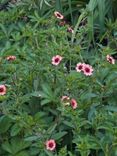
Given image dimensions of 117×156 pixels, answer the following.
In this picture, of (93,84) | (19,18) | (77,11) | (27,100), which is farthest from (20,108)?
(77,11)

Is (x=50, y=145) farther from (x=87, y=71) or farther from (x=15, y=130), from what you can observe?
(x=87, y=71)

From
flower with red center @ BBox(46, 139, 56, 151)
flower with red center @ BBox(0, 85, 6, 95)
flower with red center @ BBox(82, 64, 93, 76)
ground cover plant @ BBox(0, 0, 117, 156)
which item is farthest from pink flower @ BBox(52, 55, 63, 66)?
flower with red center @ BBox(46, 139, 56, 151)

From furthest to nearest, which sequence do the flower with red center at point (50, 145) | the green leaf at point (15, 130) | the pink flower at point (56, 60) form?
1. the pink flower at point (56, 60)
2. the green leaf at point (15, 130)
3. the flower with red center at point (50, 145)

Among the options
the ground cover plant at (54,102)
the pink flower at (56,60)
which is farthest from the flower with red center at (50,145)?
the pink flower at (56,60)

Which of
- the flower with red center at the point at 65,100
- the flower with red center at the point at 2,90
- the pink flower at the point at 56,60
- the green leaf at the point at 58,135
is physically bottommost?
the green leaf at the point at 58,135

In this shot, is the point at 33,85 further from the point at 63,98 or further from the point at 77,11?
the point at 77,11

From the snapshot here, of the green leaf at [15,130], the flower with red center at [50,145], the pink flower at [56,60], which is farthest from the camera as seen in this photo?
the pink flower at [56,60]

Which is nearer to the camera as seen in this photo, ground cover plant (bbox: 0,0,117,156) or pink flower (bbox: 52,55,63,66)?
ground cover plant (bbox: 0,0,117,156)

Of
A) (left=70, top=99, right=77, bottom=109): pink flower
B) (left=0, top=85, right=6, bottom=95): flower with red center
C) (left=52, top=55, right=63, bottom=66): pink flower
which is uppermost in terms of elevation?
(left=52, top=55, right=63, bottom=66): pink flower

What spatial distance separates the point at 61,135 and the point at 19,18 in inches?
53.2

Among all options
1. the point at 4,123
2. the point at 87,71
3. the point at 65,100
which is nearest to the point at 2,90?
the point at 4,123

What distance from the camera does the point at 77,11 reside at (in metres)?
3.45

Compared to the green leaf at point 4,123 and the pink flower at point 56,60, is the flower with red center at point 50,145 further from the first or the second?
the pink flower at point 56,60

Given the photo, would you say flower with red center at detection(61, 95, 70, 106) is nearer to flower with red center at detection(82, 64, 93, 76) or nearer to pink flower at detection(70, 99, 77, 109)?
pink flower at detection(70, 99, 77, 109)
